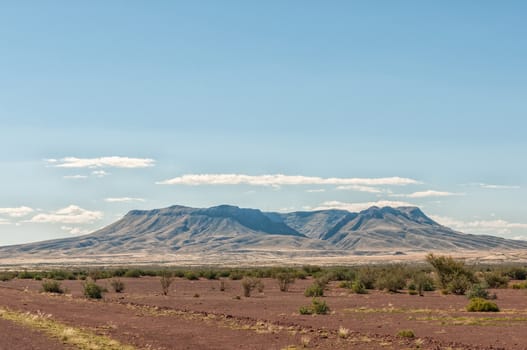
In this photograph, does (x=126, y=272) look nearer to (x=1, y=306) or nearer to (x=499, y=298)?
(x=1, y=306)

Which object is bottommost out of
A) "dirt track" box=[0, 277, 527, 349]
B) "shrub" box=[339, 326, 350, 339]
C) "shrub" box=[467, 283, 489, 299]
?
"dirt track" box=[0, 277, 527, 349]

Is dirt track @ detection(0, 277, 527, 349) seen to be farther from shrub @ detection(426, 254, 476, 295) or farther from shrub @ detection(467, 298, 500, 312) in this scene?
shrub @ detection(426, 254, 476, 295)

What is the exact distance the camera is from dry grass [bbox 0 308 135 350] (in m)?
26.7

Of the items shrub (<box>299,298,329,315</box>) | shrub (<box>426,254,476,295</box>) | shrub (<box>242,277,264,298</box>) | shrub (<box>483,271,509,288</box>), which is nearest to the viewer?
shrub (<box>299,298,329,315</box>)

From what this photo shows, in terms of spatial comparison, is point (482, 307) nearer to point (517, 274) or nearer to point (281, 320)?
point (281, 320)

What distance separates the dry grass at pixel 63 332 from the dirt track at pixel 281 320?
75cm

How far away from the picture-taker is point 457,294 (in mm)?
54844

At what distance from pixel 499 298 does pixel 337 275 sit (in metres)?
29.7

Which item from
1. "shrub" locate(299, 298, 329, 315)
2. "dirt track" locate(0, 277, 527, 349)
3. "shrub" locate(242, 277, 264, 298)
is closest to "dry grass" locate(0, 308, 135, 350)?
"dirt track" locate(0, 277, 527, 349)

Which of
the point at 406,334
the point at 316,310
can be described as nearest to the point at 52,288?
the point at 316,310

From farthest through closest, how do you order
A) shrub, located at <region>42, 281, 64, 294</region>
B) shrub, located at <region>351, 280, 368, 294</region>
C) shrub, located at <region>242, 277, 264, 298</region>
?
shrub, located at <region>42, 281, 64, 294</region> → shrub, located at <region>351, 280, 368, 294</region> → shrub, located at <region>242, 277, 264, 298</region>

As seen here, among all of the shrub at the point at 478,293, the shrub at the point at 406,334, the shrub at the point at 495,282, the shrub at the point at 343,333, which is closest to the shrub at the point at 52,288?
the shrub at the point at 478,293

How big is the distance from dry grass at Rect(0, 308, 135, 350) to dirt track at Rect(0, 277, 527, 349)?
748 mm

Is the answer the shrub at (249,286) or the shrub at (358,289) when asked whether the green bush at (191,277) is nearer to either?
the shrub at (249,286)
